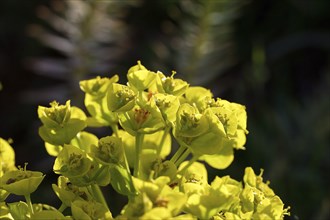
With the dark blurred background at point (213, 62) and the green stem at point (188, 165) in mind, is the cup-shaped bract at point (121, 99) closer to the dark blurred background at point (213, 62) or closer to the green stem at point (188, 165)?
the green stem at point (188, 165)

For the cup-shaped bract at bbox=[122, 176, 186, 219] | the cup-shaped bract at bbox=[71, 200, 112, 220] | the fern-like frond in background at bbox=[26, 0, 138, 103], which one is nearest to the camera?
the cup-shaped bract at bbox=[122, 176, 186, 219]

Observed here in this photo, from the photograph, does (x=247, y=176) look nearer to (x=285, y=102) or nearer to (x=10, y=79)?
(x=285, y=102)

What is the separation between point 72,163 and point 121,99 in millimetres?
128

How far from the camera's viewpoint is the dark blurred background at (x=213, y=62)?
267cm

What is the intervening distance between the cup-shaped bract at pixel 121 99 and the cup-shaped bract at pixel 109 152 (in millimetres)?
52

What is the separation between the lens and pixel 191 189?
0.98 m

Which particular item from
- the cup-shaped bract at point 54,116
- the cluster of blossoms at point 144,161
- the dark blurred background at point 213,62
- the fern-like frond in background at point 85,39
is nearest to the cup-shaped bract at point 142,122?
the cluster of blossoms at point 144,161

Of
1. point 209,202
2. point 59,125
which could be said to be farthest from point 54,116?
point 209,202

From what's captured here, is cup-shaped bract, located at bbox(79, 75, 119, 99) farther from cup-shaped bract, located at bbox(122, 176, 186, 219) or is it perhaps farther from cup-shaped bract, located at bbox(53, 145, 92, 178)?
cup-shaped bract, located at bbox(122, 176, 186, 219)

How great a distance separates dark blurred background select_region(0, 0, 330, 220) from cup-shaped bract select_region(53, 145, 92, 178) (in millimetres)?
1393

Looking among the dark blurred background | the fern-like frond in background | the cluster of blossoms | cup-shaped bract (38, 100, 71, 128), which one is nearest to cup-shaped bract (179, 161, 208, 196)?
the cluster of blossoms

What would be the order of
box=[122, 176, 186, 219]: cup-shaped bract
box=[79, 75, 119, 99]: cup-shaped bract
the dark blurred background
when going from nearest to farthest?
box=[122, 176, 186, 219]: cup-shaped bract
box=[79, 75, 119, 99]: cup-shaped bract
the dark blurred background

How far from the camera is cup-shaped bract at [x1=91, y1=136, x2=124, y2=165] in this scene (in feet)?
3.40

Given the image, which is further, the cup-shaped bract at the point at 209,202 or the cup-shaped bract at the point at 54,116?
the cup-shaped bract at the point at 54,116
